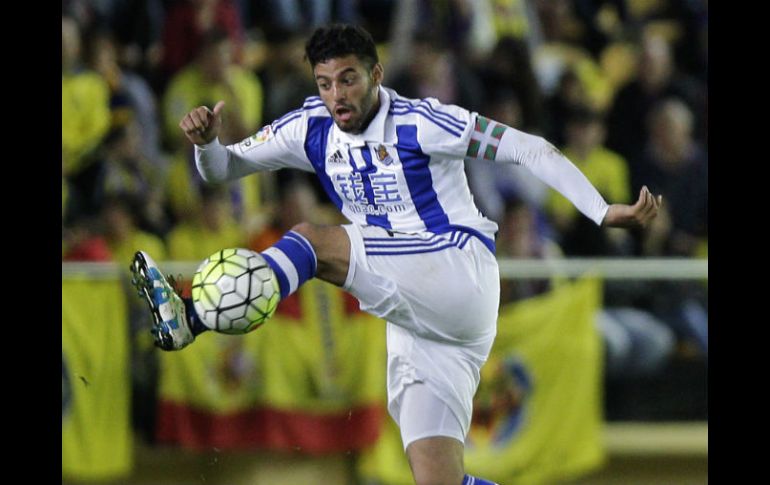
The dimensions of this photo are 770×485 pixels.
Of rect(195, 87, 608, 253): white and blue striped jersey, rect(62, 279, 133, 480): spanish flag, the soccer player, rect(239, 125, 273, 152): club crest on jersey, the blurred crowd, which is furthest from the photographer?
the blurred crowd

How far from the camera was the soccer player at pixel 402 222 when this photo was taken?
16.3 feet

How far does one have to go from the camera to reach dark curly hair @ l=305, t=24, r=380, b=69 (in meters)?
5.11

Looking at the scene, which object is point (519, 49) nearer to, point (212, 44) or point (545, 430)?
point (212, 44)

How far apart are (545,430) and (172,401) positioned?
2.36 meters

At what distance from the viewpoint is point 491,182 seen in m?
8.48

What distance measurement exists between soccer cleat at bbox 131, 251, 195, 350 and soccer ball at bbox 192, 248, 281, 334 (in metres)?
0.09

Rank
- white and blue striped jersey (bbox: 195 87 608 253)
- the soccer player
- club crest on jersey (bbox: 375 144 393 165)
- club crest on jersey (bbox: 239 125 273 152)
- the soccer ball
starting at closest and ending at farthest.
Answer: the soccer ball < the soccer player < white and blue striped jersey (bbox: 195 87 608 253) < club crest on jersey (bbox: 375 144 393 165) < club crest on jersey (bbox: 239 125 273 152)

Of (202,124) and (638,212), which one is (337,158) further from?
(638,212)

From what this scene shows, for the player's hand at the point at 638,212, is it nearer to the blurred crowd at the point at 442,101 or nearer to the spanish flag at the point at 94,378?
the blurred crowd at the point at 442,101

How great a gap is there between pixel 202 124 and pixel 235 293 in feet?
2.92

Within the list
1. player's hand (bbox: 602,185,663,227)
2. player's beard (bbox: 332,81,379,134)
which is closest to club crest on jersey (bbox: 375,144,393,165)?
player's beard (bbox: 332,81,379,134)

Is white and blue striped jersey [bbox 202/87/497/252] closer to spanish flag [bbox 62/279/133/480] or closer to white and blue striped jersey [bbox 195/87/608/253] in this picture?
white and blue striped jersey [bbox 195/87/608/253]

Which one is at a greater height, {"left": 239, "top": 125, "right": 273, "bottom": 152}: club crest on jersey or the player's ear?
the player's ear

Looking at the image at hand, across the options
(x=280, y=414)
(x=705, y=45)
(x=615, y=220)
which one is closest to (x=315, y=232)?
(x=615, y=220)
